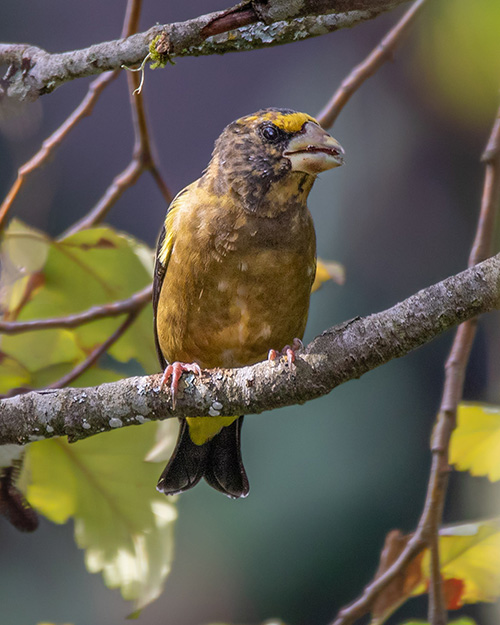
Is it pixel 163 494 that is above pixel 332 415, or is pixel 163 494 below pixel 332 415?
below

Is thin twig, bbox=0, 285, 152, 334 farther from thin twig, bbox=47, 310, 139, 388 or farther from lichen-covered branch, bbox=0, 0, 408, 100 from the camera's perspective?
lichen-covered branch, bbox=0, 0, 408, 100

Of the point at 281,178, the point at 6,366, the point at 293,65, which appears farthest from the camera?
the point at 293,65

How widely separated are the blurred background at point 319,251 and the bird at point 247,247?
14.3 inches

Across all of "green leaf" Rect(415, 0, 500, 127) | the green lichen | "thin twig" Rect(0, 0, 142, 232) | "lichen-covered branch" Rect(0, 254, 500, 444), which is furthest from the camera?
"thin twig" Rect(0, 0, 142, 232)

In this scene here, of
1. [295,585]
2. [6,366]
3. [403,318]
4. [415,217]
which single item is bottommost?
[295,585]

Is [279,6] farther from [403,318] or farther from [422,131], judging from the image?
[422,131]

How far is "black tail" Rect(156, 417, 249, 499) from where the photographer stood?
1340 millimetres

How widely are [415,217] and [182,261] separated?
64 cm

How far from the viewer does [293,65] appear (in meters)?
1.65

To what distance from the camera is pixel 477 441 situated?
1205mm

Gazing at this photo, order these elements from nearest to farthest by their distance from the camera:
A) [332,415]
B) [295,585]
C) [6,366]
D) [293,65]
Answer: [6,366] → [295,585] → [332,415] → [293,65]

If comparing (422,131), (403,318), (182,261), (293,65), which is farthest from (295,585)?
(293,65)

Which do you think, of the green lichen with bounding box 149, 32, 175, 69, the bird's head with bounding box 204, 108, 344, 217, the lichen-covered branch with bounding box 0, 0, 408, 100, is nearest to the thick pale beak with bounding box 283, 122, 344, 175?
the bird's head with bounding box 204, 108, 344, 217

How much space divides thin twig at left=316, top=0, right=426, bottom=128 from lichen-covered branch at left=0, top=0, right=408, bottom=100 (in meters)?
0.34
